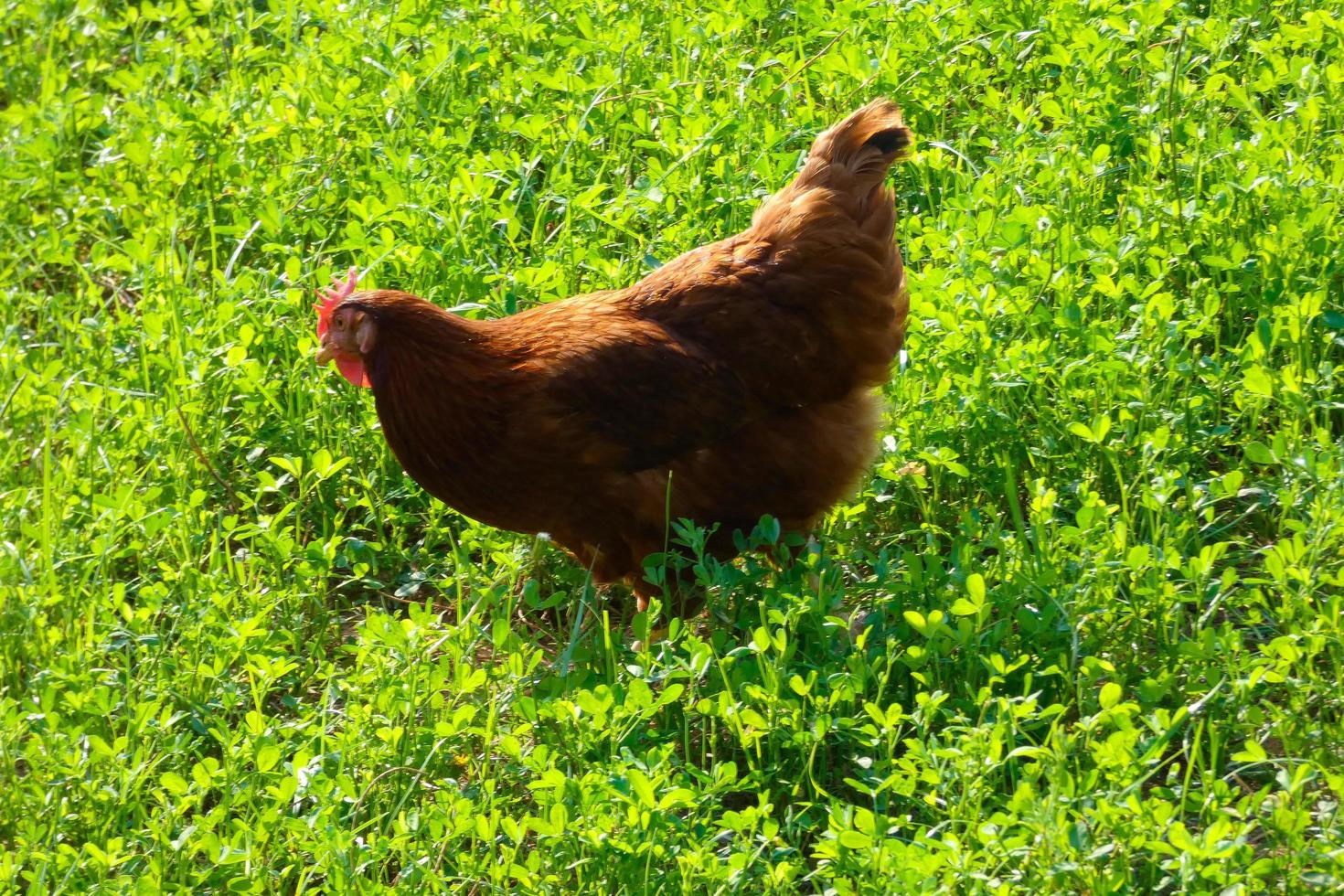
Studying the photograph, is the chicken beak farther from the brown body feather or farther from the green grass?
the green grass

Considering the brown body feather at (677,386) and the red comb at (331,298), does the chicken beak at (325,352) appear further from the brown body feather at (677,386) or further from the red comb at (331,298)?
the brown body feather at (677,386)

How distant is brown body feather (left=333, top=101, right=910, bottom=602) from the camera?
4.29 m

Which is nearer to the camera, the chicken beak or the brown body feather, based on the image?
the brown body feather

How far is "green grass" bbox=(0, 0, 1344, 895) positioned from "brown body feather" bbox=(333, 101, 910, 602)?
0.85 ft

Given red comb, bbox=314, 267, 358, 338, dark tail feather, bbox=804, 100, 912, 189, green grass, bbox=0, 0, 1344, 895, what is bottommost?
green grass, bbox=0, 0, 1344, 895

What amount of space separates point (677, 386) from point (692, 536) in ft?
1.54

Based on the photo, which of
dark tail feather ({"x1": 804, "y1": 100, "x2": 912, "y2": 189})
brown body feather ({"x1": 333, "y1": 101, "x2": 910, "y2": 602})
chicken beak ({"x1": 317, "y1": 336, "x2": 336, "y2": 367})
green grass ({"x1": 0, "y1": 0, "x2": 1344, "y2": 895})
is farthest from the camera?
dark tail feather ({"x1": 804, "y1": 100, "x2": 912, "y2": 189})

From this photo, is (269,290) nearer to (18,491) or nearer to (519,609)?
(18,491)

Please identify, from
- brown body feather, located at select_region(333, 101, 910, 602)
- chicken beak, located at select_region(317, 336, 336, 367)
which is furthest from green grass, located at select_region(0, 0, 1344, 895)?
chicken beak, located at select_region(317, 336, 336, 367)

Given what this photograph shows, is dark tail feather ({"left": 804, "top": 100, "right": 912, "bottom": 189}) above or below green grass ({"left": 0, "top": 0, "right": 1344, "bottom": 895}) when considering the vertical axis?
above

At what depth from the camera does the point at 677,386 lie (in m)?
4.32

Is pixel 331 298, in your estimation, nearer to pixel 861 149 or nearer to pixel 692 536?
pixel 692 536

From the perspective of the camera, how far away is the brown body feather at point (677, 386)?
4.29m

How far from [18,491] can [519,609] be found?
1.76m
